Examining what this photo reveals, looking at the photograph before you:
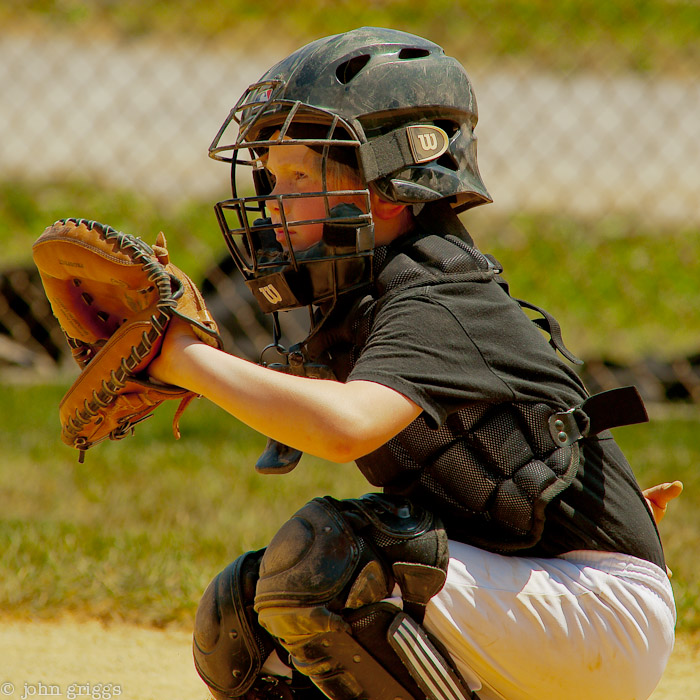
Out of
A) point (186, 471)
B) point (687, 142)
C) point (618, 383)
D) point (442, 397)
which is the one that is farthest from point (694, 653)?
point (687, 142)

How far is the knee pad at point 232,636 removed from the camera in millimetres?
2084

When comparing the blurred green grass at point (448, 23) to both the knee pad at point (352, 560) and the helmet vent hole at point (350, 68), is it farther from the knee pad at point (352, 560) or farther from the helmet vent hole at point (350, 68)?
the knee pad at point (352, 560)

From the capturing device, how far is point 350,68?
7.16 feet

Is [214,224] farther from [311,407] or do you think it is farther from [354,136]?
[311,407]

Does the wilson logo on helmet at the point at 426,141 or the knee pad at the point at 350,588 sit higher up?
the wilson logo on helmet at the point at 426,141

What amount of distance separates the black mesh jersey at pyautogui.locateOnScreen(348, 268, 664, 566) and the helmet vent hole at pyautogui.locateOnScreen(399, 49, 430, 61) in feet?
1.88

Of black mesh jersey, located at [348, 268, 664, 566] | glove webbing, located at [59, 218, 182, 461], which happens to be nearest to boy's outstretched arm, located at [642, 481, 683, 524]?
black mesh jersey, located at [348, 268, 664, 566]

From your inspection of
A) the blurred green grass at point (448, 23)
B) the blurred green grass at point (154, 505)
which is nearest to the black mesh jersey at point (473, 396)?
the blurred green grass at point (154, 505)

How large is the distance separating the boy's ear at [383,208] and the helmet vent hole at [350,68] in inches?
10.2

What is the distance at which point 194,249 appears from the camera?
7461 mm

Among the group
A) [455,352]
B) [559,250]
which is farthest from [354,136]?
[559,250]

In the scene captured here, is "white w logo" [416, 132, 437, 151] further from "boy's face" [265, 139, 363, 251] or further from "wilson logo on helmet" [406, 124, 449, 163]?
"boy's face" [265, 139, 363, 251]

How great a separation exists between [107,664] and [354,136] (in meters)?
1.55

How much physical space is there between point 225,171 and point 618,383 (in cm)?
433
